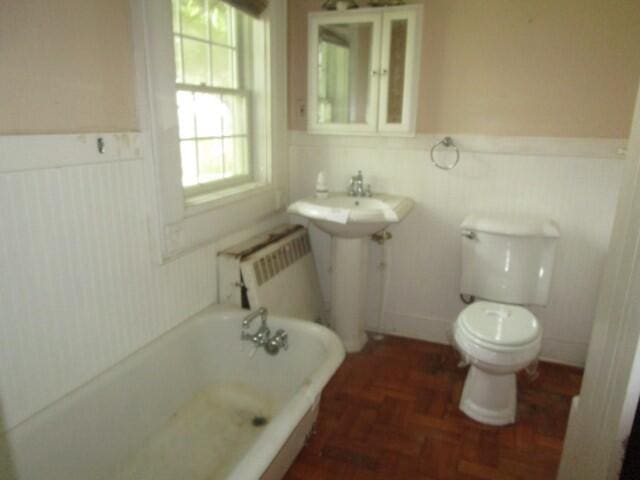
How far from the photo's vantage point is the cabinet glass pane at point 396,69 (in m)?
2.27

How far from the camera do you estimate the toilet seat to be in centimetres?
181

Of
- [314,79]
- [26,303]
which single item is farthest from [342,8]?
[26,303]

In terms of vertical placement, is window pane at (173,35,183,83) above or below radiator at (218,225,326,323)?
above

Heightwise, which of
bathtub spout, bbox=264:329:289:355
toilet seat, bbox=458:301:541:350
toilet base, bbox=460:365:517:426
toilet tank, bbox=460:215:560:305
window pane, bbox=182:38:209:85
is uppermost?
window pane, bbox=182:38:209:85

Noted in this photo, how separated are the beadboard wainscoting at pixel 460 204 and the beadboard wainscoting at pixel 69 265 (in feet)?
4.22

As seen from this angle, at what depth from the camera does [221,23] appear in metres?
2.13

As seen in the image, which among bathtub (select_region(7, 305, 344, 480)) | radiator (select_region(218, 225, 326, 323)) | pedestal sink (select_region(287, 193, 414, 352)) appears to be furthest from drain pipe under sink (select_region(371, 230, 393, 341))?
bathtub (select_region(7, 305, 344, 480))

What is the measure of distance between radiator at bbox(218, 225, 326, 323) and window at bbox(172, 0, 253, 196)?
365mm

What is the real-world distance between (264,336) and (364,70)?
1.51m

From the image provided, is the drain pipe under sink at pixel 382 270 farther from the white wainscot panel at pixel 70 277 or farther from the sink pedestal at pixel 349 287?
the white wainscot panel at pixel 70 277

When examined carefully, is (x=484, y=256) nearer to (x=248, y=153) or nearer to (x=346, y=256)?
(x=346, y=256)

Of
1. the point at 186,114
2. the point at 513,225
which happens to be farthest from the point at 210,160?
the point at 513,225

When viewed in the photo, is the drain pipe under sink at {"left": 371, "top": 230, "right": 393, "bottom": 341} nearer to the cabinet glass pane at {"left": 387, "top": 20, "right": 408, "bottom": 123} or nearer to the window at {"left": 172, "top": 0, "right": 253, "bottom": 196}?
the cabinet glass pane at {"left": 387, "top": 20, "right": 408, "bottom": 123}

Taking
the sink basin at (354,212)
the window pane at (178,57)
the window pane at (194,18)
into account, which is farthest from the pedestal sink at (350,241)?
the window pane at (194,18)
